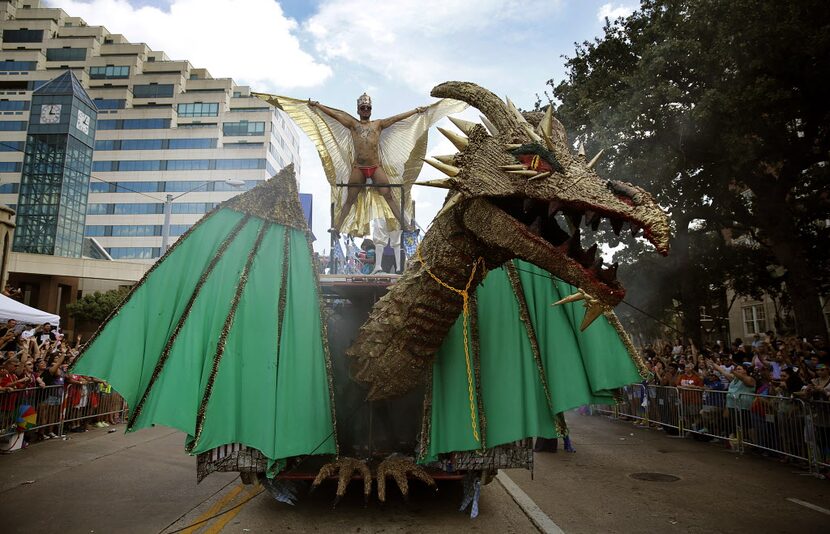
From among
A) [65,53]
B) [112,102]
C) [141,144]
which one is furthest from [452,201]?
[65,53]

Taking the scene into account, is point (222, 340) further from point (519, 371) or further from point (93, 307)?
point (93, 307)

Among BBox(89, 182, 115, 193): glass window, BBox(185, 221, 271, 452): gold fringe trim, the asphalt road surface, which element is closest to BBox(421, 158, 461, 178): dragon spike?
BBox(185, 221, 271, 452): gold fringe trim

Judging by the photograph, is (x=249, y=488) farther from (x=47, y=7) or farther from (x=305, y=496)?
(x=47, y=7)

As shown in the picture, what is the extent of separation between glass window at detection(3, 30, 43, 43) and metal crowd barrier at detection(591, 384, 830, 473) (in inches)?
3135

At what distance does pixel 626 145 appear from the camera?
47.4 ft

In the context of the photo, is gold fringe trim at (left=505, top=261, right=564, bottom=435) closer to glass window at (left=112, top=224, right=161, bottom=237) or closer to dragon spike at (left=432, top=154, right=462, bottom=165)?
dragon spike at (left=432, top=154, right=462, bottom=165)

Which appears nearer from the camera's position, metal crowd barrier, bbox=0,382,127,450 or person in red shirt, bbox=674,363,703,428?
metal crowd barrier, bbox=0,382,127,450

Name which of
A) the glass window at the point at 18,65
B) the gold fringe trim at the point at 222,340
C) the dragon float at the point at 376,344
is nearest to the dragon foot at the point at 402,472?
the dragon float at the point at 376,344

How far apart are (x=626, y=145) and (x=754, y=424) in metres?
8.12

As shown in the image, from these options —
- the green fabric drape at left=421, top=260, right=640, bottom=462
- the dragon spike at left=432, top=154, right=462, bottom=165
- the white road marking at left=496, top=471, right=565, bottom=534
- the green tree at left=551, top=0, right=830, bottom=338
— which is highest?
the green tree at left=551, top=0, right=830, bottom=338

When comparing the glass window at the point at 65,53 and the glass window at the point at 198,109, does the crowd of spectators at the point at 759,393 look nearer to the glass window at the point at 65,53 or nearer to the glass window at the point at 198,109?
the glass window at the point at 198,109

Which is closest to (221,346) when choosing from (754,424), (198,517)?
(198,517)

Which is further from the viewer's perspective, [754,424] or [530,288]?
[754,424]

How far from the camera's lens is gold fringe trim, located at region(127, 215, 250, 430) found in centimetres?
417
